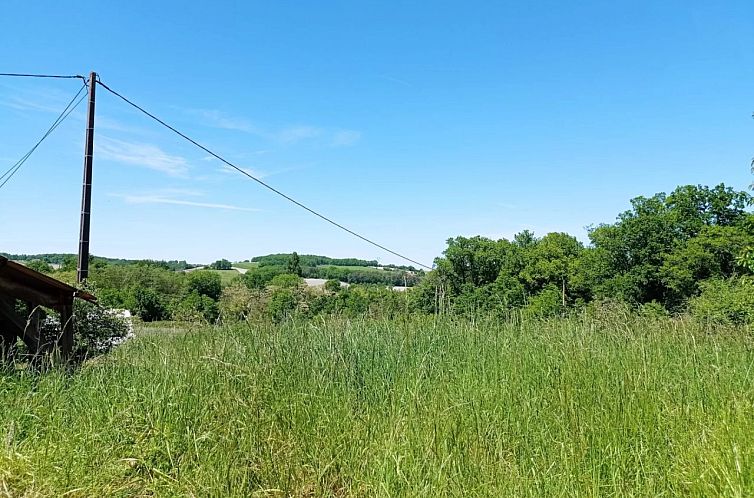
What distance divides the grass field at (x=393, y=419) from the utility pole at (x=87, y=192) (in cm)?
556

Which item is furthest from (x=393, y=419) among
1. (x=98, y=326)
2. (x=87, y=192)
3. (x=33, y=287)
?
(x=87, y=192)

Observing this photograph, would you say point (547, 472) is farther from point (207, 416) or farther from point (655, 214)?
point (655, 214)

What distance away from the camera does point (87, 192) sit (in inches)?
402

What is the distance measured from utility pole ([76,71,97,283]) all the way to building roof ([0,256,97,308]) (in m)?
3.87

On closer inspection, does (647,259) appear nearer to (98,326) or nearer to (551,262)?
(551,262)

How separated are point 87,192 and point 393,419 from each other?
9.44m

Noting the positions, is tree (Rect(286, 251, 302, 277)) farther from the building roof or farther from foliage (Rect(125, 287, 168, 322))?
the building roof

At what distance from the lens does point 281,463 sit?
327cm

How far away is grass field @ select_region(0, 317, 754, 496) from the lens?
2.94 meters

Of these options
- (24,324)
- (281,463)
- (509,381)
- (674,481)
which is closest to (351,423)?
(281,463)

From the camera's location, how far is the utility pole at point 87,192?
9.87m

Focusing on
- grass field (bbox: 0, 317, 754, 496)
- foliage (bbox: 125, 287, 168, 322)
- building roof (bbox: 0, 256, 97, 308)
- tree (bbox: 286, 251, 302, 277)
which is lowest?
grass field (bbox: 0, 317, 754, 496)

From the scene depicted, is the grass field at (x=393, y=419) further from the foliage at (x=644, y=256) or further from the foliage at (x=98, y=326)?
the foliage at (x=644, y=256)

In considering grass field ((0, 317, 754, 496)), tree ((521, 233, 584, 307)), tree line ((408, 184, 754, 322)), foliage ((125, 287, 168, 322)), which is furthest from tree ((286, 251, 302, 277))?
tree ((521, 233, 584, 307))
